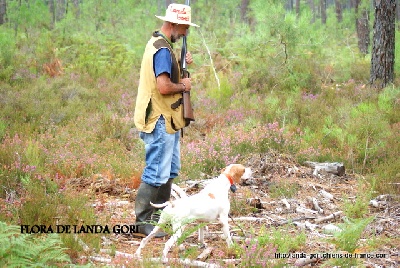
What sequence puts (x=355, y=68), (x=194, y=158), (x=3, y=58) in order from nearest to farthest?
(x=194, y=158) < (x=3, y=58) < (x=355, y=68)

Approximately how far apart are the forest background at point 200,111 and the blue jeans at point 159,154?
2.54 feet

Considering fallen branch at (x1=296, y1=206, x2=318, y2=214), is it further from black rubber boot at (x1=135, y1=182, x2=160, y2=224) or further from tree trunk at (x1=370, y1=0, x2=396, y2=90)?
tree trunk at (x1=370, y1=0, x2=396, y2=90)

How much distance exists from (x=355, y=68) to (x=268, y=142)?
7315 mm

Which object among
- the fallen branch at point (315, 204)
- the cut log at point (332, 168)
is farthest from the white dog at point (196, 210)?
the cut log at point (332, 168)

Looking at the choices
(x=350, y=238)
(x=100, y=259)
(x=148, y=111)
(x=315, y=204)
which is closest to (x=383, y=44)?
(x=315, y=204)

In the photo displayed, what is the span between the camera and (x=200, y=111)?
1057 centimetres

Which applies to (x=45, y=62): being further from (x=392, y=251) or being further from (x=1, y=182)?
(x=392, y=251)

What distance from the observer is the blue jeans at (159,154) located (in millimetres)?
4895

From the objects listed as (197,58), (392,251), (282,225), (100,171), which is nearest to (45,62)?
(197,58)

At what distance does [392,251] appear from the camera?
4852 mm

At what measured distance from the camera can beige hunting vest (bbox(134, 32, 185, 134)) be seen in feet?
16.0

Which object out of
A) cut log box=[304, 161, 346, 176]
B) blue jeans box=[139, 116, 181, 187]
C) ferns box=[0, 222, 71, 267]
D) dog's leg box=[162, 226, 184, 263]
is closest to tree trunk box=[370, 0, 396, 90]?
cut log box=[304, 161, 346, 176]

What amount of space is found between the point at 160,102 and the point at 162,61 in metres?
0.41

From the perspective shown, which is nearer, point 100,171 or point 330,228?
point 330,228
